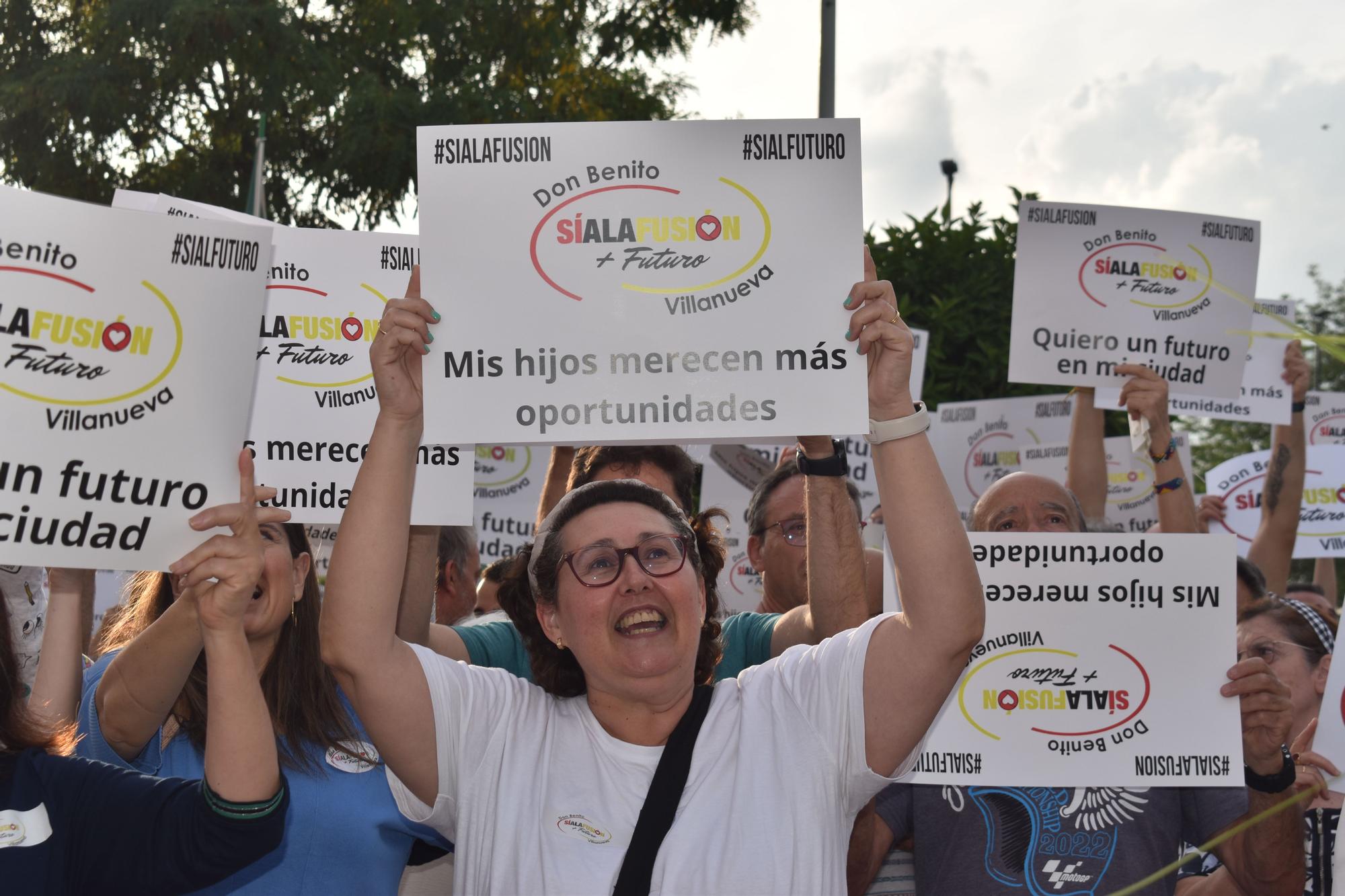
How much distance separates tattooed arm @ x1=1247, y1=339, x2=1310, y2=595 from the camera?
586cm

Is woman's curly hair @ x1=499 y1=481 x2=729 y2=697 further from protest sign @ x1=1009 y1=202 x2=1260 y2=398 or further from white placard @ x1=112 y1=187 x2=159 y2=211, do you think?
protest sign @ x1=1009 y1=202 x2=1260 y2=398

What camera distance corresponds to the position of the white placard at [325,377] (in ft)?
12.1

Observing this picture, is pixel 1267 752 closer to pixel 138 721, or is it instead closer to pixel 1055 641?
pixel 1055 641

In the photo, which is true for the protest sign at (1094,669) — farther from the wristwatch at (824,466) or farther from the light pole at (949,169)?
the light pole at (949,169)

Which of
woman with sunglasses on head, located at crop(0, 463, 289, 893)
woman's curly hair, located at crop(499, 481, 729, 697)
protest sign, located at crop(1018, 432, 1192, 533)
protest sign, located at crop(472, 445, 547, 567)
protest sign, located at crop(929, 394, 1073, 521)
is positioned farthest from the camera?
protest sign, located at crop(929, 394, 1073, 521)

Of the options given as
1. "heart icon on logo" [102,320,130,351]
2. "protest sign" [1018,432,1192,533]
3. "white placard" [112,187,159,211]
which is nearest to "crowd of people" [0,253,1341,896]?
"heart icon on logo" [102,320,130,351]

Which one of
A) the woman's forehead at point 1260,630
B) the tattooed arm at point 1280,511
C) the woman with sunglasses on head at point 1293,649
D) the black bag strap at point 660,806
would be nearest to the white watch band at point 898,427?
the black bag strap at point 660,806

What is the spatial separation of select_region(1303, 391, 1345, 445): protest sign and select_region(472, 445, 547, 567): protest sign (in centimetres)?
462

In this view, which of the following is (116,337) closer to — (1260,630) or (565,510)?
(565,510)

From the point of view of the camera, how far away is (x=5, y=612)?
249 cm

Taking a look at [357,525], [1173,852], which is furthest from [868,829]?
[357,525]

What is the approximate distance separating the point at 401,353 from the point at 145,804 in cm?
97

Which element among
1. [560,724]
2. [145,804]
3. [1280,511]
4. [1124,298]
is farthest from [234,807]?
[1280,511]

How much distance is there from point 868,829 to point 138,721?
1696 mm
